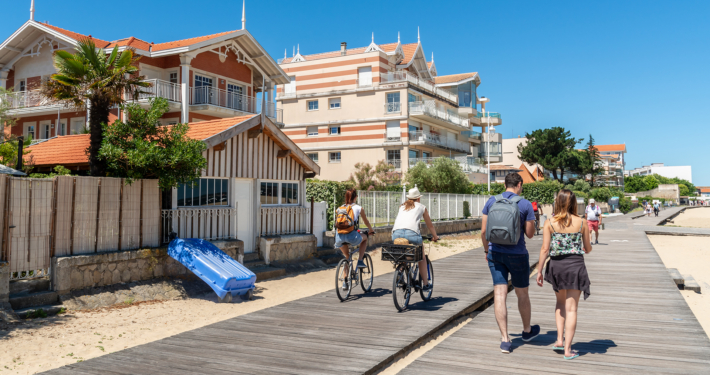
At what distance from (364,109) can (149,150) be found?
34.9 metres

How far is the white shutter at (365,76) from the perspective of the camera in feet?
142

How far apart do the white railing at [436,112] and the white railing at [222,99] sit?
17425 millimetres

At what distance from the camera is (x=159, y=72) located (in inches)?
Result: 993

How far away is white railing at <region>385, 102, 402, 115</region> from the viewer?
139 feet

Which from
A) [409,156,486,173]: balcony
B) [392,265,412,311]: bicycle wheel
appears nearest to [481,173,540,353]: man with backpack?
[392,265,412,311]: bicycle wheel

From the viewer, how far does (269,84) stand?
2977 cm

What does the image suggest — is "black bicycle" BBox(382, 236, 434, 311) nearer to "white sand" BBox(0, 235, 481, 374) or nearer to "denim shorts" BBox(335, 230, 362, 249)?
"denim shorts" BBox(335, 230, 362, 249)

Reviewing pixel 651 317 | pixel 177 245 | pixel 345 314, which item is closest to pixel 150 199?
pixel 177 245

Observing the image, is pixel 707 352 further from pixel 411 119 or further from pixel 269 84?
pixel 411 119

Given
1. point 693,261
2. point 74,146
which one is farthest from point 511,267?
point 693,261

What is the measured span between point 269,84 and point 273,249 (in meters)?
18.4

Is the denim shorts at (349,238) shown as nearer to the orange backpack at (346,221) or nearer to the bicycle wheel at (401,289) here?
the orange backpack at (346,221)

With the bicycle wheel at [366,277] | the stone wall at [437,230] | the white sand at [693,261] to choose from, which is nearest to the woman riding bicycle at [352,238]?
the bicycle wheel at [366,277]

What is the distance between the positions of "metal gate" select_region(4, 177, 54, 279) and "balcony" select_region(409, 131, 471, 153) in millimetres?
35595
